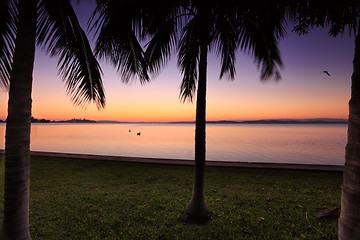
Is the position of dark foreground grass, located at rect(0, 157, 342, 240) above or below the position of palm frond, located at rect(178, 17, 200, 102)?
below

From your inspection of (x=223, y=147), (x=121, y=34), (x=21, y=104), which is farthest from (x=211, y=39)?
(x=223, y=147)

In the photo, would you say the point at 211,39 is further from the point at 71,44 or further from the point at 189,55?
the point at 71,44

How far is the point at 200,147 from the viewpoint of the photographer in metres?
4.71

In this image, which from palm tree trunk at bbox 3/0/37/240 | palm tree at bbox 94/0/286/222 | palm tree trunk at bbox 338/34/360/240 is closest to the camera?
palm tree trunk at bbox 338/34/360/240

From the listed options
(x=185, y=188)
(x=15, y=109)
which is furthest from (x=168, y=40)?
(x=185, y=188)

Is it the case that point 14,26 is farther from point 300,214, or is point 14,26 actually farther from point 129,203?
point 300,214

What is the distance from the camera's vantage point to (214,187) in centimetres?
742

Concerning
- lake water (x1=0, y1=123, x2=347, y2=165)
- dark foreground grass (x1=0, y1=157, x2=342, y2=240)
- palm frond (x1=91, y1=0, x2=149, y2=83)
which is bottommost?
lake water (x1=0, y1=123, x2=347, y2=165)

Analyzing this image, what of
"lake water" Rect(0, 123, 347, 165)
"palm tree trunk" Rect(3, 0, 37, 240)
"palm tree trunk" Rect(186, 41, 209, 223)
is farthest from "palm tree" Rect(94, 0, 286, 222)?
Result: "lake water" Rect(0, 123, 347, 165)

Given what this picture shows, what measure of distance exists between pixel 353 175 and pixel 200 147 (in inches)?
123

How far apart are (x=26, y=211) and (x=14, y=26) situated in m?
2.87

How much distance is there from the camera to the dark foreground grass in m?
4.39

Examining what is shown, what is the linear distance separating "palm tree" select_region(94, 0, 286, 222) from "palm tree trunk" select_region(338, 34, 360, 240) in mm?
2149

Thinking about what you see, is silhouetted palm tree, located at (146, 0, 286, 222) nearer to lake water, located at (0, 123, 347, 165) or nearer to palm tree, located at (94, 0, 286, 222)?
palm tree, located at (94, 0, 286, 222)
